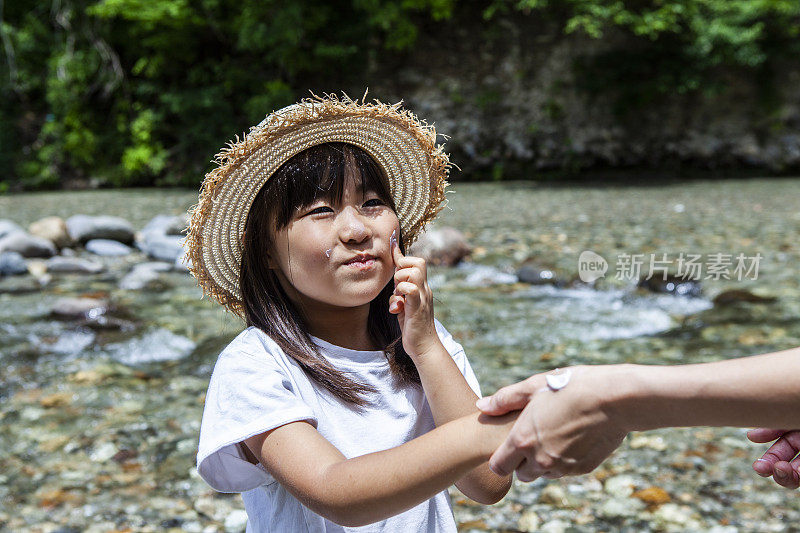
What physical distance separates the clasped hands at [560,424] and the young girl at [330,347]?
0.04 metres

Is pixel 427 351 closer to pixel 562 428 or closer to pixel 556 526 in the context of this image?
pixel 562 428

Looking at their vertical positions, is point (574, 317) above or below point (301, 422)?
below

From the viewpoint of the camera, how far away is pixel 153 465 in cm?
309

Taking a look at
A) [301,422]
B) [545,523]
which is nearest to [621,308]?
[545,523]

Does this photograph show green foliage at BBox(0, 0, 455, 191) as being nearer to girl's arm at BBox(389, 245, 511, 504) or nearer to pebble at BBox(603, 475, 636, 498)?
pebble at BBox(603, 475, 636, 498)

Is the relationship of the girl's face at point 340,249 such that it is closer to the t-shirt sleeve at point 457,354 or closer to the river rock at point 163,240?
the t-shirt sleeve at point 457,354

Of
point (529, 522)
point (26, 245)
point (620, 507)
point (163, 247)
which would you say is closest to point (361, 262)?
point (529, 522)

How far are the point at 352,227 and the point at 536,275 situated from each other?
4.75m

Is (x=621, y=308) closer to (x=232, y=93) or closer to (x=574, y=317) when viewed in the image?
(x=574, y=317)

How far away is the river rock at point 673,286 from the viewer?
534cm

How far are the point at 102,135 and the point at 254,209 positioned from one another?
16933 millimetres

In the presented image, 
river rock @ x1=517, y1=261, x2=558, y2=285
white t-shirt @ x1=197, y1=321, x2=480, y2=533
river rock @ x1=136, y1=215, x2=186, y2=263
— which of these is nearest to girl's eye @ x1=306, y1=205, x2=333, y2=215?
white t-shirt @ x1=197, y1=321, x2=480, y2=533

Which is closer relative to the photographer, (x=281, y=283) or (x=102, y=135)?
(x=281, y=283)

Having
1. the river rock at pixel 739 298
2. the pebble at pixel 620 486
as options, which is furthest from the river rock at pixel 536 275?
the pebble at pixel 620 486
